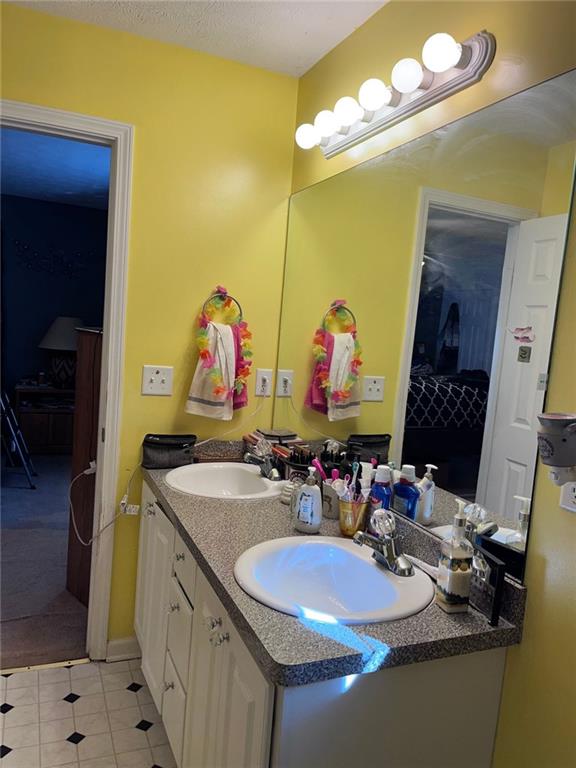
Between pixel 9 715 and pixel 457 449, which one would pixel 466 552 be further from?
pixel 9 715

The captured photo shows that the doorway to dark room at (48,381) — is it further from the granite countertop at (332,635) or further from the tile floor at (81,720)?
the granite countertop at (332,635)

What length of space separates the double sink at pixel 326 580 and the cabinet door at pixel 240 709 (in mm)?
130

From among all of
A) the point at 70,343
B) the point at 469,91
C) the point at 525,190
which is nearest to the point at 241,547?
the point at 525,190

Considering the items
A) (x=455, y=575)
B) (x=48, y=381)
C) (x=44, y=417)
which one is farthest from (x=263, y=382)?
(x=48, y=381)

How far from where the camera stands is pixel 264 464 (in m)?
2.21

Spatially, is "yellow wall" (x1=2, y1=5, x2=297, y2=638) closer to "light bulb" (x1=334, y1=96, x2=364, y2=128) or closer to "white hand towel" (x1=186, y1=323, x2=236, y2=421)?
"white hand towel" (x1=186, y1=323, x2=236, y2=421)

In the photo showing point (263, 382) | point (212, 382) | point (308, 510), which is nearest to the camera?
point (308, 510)

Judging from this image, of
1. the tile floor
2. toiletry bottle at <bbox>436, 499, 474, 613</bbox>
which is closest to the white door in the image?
toiletry bottle at <bbox>436, 499, 474, 613</bbox>

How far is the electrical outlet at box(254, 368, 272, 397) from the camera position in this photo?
251cm

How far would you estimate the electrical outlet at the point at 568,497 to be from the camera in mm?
1154

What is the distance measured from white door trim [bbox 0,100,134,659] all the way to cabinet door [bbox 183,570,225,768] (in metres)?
0.90

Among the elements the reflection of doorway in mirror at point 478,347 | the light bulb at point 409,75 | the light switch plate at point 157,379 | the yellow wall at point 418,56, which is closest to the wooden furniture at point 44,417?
the light switch plate at point 157,379

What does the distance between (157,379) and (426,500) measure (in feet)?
3.93

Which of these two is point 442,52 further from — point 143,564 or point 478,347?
point 143,564
